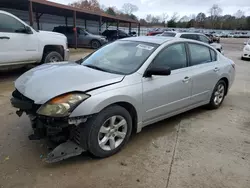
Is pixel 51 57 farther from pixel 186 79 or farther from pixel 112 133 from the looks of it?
pixel 112 133

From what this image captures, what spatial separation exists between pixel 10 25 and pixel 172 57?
4.82 metres

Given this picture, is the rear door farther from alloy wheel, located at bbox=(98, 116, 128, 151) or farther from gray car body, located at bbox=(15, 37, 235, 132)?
alloy wheel, located at bbox=(98, 116, 128, 151)

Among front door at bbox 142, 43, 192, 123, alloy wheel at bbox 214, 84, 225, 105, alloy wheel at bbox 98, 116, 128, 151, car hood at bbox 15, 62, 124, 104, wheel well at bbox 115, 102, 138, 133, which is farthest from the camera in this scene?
alloy wheel at bbox 214, 84, 225, 105

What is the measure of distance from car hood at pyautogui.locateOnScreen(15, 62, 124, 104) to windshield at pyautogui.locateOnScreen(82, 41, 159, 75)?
0.24 meters

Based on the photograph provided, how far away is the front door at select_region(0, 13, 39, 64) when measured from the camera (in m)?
6.07

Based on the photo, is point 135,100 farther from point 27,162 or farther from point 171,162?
point 27,162

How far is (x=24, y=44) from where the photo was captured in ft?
21.4

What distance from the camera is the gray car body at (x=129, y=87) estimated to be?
2646 mm

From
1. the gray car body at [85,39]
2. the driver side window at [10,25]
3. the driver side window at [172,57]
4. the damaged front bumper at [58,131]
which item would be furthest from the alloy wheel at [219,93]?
the gray car body at [85,39]

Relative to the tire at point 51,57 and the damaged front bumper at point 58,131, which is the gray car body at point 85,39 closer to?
the tire at point 51,57

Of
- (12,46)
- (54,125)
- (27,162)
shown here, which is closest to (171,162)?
(54,125)

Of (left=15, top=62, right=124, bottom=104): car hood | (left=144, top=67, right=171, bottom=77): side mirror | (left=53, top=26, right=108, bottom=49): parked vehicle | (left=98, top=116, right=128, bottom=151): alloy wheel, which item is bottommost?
(left=98, top=116, right=128, bottom=151): alloy wheel

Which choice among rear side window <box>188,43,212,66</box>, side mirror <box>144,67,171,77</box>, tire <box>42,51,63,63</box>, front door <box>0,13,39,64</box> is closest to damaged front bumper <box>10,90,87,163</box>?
side mirror <box>144,67,171,77</box>

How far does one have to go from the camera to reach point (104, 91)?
8.97 ft
